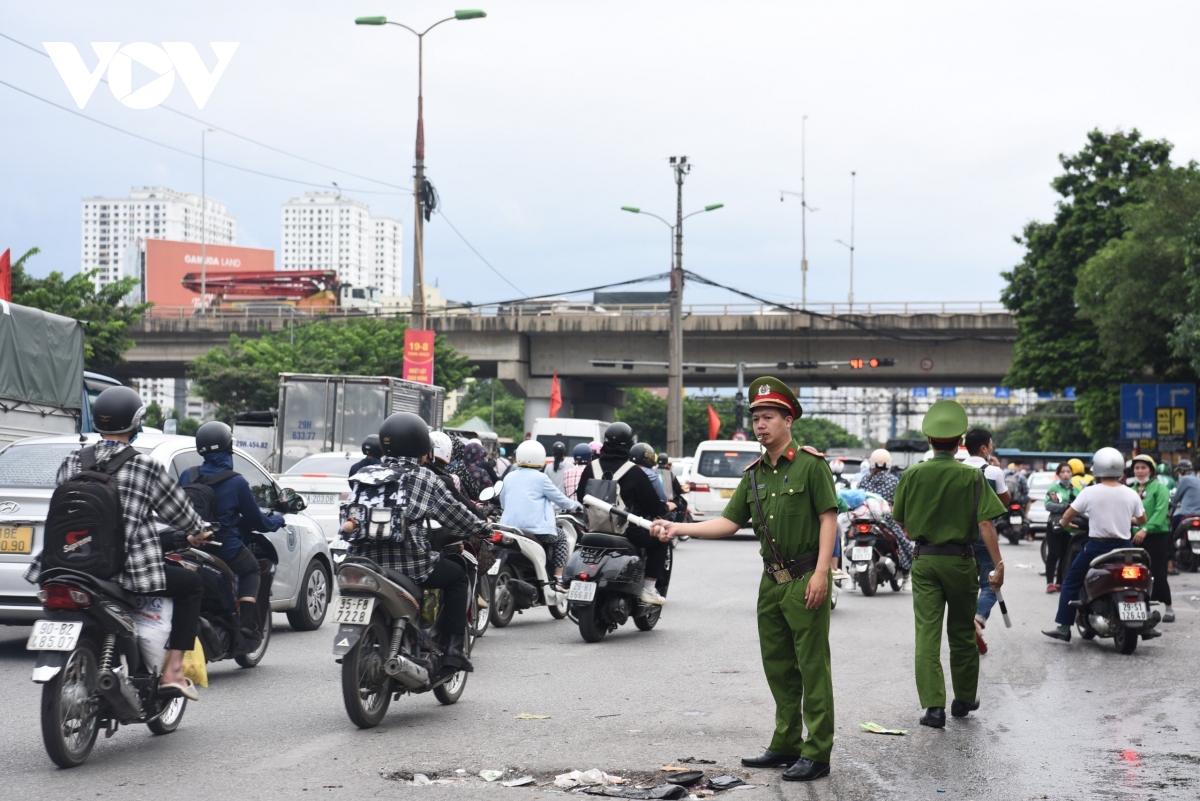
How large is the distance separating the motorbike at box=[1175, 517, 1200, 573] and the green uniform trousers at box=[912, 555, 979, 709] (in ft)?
49.8

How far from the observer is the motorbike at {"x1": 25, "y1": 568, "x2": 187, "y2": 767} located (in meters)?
6.09

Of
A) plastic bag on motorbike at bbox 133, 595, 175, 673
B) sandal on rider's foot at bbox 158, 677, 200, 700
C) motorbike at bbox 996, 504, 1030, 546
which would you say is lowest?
motorbike at bbox 996, 504, 1030, 546

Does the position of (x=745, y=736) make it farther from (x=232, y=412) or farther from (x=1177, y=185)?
(x=232, y=412)

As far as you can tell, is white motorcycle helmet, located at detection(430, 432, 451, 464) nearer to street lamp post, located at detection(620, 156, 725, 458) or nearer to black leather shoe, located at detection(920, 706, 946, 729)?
black leather shoe, located at detection(920, 706, 946, 729)

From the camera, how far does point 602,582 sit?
11359mm

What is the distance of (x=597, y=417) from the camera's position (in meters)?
62.2

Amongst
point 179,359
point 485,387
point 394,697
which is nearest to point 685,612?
point 394,697

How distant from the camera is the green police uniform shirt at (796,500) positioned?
20.9ft

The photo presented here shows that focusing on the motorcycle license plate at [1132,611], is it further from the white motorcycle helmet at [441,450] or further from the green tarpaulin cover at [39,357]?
the green tarpaulin cover at [39,357]

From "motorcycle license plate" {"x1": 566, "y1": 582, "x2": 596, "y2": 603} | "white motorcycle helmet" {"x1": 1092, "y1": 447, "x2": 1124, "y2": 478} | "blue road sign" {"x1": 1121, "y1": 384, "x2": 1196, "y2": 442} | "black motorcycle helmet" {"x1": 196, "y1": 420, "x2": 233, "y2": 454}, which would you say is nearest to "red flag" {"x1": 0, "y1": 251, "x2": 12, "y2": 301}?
"motorcycle license plate" {"x1": 566, "y1": 582, "x2": 596, "y2": 603}

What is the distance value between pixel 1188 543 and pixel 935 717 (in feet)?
Answer: 51.5

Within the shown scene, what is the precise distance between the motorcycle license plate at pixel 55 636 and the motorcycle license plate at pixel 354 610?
1.29m

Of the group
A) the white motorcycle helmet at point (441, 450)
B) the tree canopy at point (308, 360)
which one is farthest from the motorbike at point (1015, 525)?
the tree canopy at point (308, 360)

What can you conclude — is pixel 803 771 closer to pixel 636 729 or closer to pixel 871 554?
pixel 636 729
